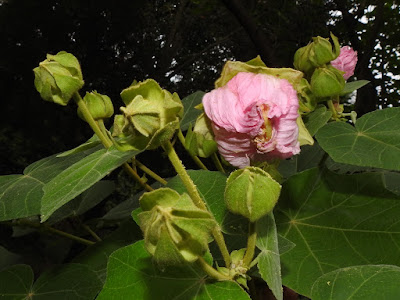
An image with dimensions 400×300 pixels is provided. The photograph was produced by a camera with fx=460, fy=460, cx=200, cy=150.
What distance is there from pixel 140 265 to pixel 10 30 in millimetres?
1612

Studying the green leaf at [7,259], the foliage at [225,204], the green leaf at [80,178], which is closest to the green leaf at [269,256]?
the foliage at [225,204]

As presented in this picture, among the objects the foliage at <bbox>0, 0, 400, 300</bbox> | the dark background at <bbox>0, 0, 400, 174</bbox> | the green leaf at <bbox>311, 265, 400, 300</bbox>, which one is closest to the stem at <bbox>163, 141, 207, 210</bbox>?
the foliage at <bbox>0, 0, 400, 300</bbox>

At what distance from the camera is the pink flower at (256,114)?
0.32 meters

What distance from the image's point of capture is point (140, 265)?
338 millimetres

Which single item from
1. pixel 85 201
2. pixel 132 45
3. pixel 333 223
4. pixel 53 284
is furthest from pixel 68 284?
pixel 132 45

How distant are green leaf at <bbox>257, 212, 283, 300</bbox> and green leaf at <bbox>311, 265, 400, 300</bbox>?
48mm

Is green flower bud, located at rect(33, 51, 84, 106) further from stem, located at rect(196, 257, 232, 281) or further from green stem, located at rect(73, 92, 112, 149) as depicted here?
stem, located at rect(196, 257, 232, 281)

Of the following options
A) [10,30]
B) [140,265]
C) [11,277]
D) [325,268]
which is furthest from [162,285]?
[10,30]

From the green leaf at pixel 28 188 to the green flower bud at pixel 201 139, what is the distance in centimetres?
17

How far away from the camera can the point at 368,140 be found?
0.48 metres

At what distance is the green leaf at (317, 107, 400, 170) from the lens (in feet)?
1.42

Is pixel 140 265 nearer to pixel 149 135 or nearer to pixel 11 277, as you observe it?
pixel 149 135

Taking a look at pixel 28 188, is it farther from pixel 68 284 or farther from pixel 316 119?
pixel 316 119

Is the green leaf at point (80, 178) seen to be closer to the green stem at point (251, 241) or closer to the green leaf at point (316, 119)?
the green stem at point (251, 241)
